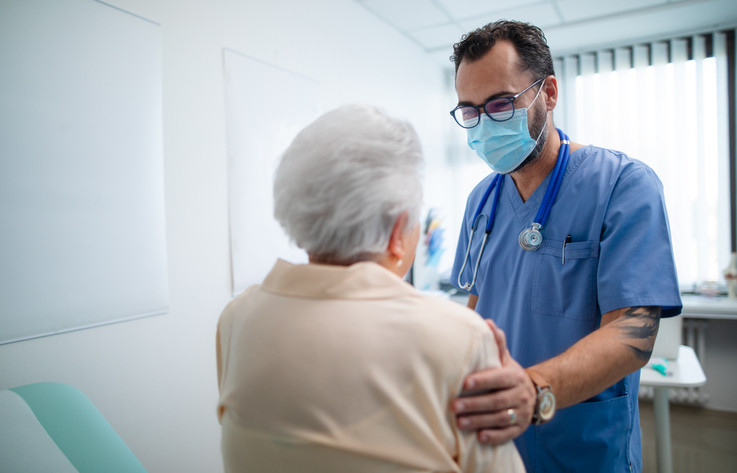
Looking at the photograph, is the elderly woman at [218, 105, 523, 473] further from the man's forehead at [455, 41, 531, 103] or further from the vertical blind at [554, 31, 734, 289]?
the vertical blind at [554, 31, 734, 289]

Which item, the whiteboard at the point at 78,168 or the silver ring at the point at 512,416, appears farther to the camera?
the whiteboard at the point at 78,168

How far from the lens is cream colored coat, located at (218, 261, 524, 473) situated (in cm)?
62

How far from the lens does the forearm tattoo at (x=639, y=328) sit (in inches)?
39.6

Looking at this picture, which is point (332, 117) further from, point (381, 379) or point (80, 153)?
point (80, 153)

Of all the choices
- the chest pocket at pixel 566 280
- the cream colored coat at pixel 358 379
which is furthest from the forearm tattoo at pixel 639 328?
the cream colored coat at pixel 358 379

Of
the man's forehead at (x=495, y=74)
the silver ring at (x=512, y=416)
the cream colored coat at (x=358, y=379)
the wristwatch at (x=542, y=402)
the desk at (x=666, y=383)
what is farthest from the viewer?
the desk at (x=666, y=383)

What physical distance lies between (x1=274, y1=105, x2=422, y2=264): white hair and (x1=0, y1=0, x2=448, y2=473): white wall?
86 cm

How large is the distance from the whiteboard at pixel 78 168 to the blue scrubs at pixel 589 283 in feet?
4.56

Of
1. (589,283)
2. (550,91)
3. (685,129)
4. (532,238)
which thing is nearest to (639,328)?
(589,283)

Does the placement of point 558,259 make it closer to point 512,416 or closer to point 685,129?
point 512,416

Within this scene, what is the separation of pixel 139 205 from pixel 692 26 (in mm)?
4255

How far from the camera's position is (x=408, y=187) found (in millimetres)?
746

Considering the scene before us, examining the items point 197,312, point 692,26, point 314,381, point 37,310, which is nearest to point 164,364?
point 197,312

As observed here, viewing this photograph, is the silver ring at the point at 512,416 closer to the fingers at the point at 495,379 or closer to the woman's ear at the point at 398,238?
the fingers at the point at 495,379
